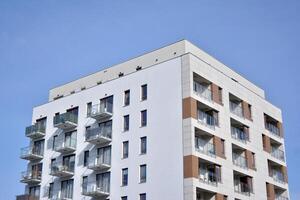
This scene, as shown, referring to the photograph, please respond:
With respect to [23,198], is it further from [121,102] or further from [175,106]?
[175,106]

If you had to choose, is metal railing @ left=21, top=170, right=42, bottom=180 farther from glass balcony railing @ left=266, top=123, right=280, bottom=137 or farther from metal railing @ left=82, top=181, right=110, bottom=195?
glass balcony railing @ left=266, top=123, right=280, bottom=137

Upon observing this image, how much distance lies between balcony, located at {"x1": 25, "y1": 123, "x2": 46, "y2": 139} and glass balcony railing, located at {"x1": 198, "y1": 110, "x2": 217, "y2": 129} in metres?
23.5

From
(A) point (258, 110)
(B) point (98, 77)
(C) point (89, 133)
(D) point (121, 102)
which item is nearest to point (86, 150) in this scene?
(C) point (89, 133)

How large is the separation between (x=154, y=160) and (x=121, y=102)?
32.5 feet

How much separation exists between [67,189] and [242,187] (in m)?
21.8

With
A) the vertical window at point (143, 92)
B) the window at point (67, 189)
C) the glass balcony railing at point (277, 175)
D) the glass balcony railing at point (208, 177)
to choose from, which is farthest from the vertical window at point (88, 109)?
the glass balcony railing at point (277, 175)

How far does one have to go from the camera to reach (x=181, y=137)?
57906mm

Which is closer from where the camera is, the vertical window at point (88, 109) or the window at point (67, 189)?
the window at point (67, 189)

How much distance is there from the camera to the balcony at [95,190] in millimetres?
61438

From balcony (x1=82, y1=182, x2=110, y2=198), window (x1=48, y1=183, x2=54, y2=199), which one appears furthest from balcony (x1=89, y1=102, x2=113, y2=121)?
window (x1=48, y1=183, x2=54, y2=199)

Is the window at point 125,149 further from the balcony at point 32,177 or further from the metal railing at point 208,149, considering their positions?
the balcony at point 32,177

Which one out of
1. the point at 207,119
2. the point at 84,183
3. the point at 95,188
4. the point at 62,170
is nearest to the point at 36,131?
the point at 62,170

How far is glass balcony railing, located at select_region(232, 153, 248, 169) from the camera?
2549 inches

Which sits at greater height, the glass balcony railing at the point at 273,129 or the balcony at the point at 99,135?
the glass balcony railing at the point at 273,129
